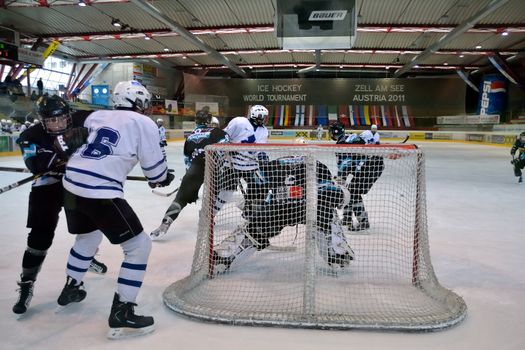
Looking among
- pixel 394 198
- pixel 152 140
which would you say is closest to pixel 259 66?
pixel 394 198

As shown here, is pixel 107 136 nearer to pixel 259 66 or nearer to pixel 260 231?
pixel 260 231

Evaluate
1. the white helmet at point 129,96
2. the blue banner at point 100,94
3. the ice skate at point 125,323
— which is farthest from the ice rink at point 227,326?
the blue banner at point 100,94

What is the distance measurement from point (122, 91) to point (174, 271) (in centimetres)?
138

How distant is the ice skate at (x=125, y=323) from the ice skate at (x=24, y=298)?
0.52m

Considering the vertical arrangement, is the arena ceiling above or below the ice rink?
above

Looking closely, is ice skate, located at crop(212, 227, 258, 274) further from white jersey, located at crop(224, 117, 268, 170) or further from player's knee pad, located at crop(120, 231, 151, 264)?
white jersey, located at crop(224, 117, 268, 170)

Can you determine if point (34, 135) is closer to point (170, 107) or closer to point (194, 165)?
point (194, 165)

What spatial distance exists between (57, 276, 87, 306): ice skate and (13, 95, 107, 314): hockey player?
15cm

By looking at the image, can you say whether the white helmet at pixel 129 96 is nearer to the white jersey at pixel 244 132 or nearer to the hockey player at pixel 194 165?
the white jersey at pixel 244 132

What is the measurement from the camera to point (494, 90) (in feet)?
67.7

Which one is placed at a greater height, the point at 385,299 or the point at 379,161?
A: the point at 379,161

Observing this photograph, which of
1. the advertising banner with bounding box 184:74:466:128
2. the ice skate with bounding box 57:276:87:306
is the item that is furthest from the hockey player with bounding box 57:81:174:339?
the advertising banner with bounding box 184:74:466:128

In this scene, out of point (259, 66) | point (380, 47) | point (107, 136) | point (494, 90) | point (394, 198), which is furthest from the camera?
point (259, 66)

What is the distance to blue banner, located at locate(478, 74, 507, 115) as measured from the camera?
20.5 meters
